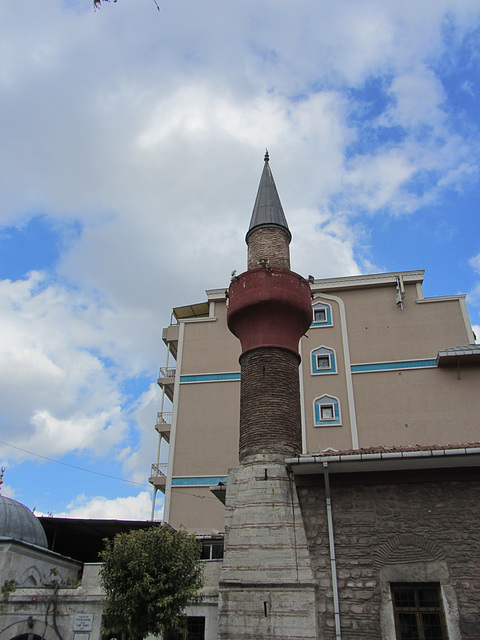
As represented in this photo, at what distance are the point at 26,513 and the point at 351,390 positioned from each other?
13.3 metres

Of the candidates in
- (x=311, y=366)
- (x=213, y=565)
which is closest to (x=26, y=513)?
(x=213, y=565)

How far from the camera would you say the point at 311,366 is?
23.8m

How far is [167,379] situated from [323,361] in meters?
7.20

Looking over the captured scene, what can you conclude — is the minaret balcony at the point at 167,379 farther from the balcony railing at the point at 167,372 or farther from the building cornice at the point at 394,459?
the building cornice at the point at 394,459

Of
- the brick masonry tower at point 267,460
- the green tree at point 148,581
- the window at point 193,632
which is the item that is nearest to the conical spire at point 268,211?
the brick masonry tower at point 267,460

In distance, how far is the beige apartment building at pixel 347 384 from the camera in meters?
21.6

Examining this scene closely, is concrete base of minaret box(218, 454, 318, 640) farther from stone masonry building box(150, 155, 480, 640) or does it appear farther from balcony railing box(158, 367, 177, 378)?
balcony railing box(158, 367, 177, 378)

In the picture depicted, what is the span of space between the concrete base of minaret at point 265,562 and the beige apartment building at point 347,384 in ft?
38.6

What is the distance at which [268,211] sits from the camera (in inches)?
547

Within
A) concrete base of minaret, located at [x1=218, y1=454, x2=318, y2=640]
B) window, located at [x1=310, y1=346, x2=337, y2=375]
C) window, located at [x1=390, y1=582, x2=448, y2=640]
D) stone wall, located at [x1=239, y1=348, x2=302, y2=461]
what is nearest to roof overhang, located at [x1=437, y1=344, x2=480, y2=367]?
window, located at [x1=310, y1=346, x2=337, y2=375]

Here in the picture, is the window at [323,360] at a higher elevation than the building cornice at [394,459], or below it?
higher

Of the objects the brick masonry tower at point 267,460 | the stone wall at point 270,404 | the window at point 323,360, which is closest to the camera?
the brick masonry tower at point 267,460

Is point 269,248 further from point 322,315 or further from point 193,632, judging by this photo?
point 322,315

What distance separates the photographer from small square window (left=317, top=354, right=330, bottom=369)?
23.7 metres
